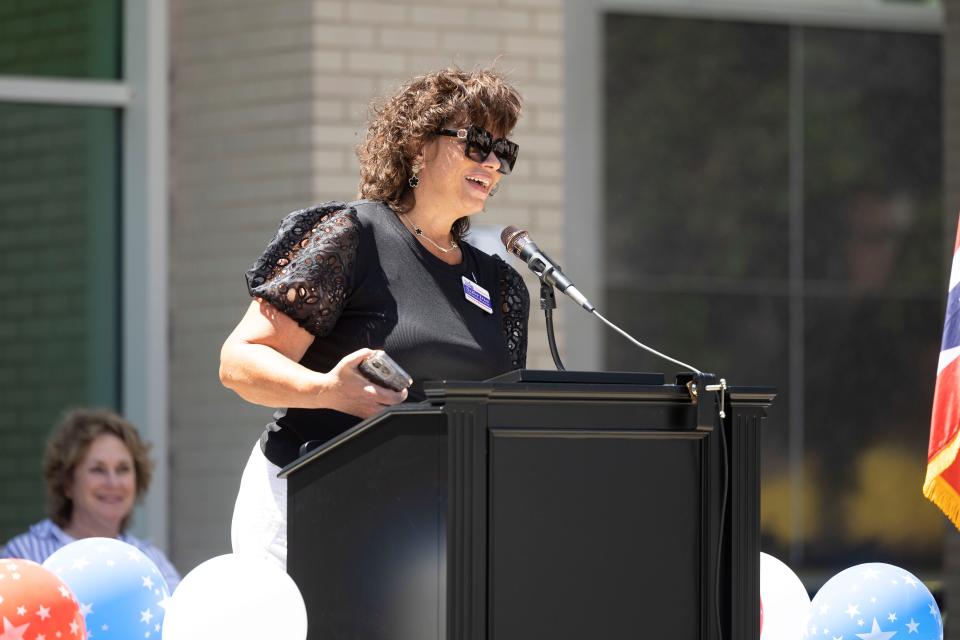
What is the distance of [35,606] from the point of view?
10.8ft

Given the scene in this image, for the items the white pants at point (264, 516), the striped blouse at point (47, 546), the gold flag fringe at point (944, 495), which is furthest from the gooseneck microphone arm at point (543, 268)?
the striped blouse at point (47, 546)

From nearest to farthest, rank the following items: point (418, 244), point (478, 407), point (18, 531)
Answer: point (478, 407)
point (418, 244)
point (18, 531)

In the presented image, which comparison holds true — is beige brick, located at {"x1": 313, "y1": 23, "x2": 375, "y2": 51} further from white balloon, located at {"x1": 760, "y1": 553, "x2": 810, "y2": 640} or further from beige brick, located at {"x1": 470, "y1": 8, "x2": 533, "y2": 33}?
white balloon, located at {"x1": 760, "y1": 553, "x2": 810, "y2": 640}

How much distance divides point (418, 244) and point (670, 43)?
4797 mm

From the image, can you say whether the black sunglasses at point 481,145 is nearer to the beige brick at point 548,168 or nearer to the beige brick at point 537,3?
the beige brick at point 548,168

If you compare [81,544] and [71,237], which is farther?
[71,237]

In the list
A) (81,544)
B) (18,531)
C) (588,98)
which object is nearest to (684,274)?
(588,98)

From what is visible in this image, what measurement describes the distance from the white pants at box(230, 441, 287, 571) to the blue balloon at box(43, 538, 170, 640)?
0.38 meters

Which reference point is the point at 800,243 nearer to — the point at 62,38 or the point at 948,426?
the point at 62,38

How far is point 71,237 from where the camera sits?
7234 millimetres

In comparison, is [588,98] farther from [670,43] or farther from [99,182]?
[99,182]

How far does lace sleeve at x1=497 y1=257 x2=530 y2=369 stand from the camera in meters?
3.81

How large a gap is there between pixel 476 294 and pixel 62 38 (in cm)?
410

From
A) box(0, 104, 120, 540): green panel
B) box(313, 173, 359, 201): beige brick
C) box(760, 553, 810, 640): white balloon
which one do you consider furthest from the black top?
box(0, 104, 120, 540): green panel
